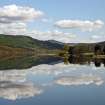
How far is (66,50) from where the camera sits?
187 meters

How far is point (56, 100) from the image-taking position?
29.0 metres

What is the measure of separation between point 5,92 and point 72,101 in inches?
347

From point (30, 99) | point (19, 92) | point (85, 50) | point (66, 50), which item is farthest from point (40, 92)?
point (66, 50)

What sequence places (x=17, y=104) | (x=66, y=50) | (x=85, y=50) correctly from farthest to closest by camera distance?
(x=66, y=50), (x=85, y=50), (x=17, y=104)

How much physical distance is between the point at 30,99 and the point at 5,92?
20.2ft

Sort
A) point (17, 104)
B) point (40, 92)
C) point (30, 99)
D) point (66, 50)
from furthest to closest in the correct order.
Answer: point (66, 50) → point (40, 92) → point (30, 99) → point (17, 104)

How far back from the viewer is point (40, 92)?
34.1 m

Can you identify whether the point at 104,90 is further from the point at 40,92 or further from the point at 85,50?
the point at 85,50

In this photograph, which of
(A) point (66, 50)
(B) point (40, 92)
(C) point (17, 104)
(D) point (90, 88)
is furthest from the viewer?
(A) point (66, 50)

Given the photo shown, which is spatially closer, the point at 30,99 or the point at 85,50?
the point at 30,99

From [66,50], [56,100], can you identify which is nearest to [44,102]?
[56,100]

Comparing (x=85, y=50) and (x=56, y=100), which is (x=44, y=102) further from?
(x=85, y=50)

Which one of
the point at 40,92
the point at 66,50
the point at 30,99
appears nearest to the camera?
the point at 30,99

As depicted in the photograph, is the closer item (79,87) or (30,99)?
(30,99)
